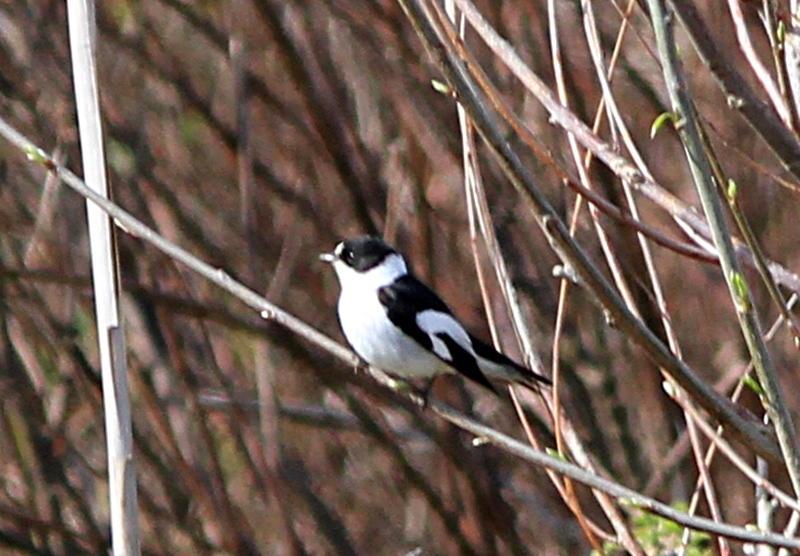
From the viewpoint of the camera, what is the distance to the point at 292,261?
488 cm

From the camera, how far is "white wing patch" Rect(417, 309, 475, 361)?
3453 mm

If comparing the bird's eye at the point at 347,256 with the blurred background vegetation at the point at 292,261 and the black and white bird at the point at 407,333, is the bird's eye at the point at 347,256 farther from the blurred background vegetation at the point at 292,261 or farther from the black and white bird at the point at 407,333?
the blurred background vegetation at the point at 292,261

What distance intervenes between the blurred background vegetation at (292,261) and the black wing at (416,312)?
2.99 ft

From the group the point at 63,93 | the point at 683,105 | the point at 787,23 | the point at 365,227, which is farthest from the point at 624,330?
the point at 63,93

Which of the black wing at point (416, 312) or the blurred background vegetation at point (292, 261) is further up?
the blurred background vegetation at point (292, 261)

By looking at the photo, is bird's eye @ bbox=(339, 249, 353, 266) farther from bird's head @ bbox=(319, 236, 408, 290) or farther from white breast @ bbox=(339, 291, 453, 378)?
white breast @ bbox=(339, 291, 453, 378)

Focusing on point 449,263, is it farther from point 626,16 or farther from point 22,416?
point 626,16

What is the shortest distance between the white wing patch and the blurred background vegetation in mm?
1011

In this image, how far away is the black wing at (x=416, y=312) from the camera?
133 inches

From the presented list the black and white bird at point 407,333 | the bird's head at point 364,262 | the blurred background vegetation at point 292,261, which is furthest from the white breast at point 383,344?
the blurred background vegetation at point 292,261

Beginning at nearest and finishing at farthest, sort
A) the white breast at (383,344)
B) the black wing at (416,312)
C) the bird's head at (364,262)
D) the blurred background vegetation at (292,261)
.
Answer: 1. the black wing at (416,312)
2. the white breast at (383,344)
3. the bird's head at (364,262)
4. the blurred background vegetation at (292,261)

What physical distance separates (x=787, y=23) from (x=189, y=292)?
3195 millimetres

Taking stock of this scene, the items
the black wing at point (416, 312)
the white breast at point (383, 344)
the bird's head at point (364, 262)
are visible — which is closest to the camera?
the black wing at point (416, 312)

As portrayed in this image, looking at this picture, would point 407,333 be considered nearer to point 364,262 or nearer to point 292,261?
point 364,262
